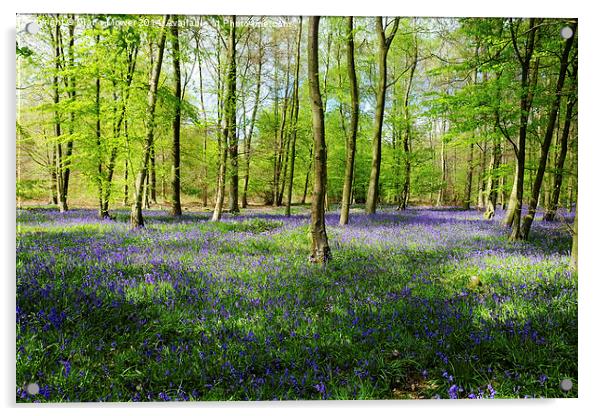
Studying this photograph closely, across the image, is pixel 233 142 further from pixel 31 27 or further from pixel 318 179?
pixel 31 27

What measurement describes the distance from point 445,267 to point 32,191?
14.0 feet

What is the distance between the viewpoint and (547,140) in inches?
167

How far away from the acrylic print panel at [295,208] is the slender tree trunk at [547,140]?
0.09ft

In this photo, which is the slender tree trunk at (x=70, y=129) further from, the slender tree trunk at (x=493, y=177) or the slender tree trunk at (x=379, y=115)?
the slender tree trunk at (x=493, y=177)

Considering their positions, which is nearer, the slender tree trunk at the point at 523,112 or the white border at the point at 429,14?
the white border at the point at 429,14

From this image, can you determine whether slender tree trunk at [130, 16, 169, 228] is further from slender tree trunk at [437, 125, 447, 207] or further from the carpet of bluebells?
slender tree trunk at [437, 125, 447, 207]

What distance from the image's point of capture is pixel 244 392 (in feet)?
9.37

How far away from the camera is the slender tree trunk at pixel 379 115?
3.98 m

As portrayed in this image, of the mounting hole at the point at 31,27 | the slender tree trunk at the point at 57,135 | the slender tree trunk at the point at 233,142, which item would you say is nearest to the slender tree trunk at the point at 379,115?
the slender tree trunk at the point at 233,142

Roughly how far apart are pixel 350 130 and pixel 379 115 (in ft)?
1.25

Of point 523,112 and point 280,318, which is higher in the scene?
point 523,112

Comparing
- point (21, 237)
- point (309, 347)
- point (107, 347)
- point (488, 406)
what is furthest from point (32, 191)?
point (488, 406)

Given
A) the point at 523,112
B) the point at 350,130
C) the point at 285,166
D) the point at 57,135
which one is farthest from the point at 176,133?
the point at 523,112

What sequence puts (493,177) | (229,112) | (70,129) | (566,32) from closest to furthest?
(566,32) < (70,129) < (229,112) < (493,177)
